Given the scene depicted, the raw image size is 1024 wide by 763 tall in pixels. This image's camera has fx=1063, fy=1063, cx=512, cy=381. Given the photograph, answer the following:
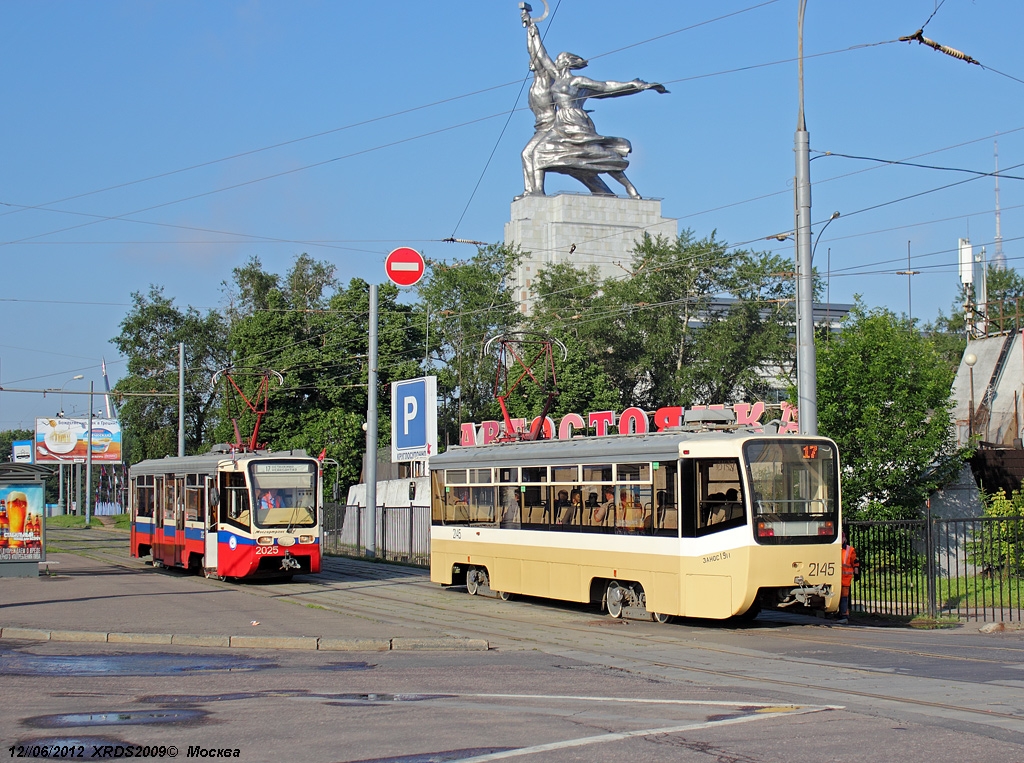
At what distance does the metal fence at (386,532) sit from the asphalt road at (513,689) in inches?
545

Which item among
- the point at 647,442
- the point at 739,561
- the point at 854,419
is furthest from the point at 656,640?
the point at 854,419

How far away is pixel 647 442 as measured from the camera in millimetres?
16188

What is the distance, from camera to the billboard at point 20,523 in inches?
906

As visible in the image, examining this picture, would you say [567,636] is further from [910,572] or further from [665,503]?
[910,572]

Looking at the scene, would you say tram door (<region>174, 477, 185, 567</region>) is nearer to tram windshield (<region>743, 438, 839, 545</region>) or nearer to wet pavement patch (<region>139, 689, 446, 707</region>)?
tram windshield (<region>743, 438, 839, 545</region>)

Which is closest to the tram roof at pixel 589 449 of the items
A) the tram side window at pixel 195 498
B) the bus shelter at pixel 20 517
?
the tram side window at pixel 195 498

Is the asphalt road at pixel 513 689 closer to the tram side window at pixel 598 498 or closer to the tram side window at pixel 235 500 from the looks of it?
the tram side window at pixel 598 498

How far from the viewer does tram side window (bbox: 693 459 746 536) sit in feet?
48.6

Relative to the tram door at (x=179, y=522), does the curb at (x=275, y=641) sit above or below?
below

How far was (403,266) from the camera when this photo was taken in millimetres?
32188

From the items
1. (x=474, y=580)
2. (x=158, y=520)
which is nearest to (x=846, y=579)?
(x=474, y=580)

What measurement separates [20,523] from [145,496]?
6.38m

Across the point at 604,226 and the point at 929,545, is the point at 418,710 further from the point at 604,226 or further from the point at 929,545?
the point at 604,226

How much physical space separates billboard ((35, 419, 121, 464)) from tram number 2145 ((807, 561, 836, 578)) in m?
67.4
